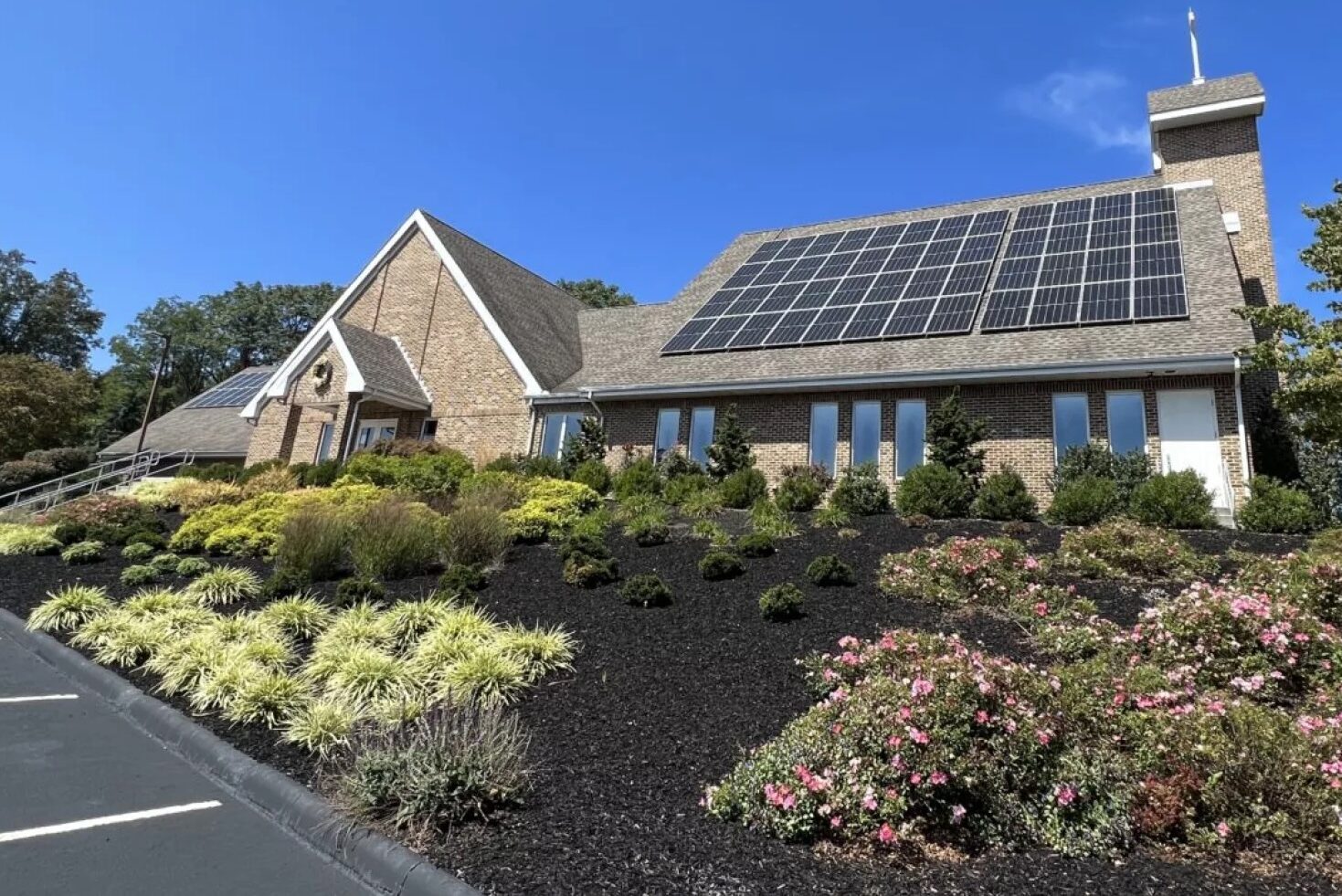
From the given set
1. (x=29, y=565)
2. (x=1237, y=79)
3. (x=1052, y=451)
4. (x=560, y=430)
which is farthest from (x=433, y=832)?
(x=1237, y=79)

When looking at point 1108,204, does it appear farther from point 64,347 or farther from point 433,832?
point 64,347

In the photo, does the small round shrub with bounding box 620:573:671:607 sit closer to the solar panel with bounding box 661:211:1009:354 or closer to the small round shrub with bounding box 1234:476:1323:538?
the small round shrub with bounding box 1234:476:1323:538

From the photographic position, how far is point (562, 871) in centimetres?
375

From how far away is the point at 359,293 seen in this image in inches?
1014

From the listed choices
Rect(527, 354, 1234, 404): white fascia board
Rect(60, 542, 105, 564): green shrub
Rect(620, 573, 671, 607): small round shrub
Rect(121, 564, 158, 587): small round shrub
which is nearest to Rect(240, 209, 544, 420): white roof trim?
Rect(527, 354, 1234, 404): white fascia board

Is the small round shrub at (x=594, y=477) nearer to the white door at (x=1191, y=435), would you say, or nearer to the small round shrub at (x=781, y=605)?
the small round shrub at (x=781, y=605)

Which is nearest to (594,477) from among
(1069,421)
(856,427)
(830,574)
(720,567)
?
(856,427)

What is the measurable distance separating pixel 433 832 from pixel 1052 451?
14.1 m

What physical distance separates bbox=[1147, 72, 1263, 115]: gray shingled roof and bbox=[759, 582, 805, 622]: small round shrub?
70.8ft

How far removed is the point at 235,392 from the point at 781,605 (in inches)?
1393

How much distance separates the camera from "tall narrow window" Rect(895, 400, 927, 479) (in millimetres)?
15984

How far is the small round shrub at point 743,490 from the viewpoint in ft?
49.1

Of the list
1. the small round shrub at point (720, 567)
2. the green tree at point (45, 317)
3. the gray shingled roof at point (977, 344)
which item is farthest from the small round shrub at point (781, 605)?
the green tree at point (45, 317)

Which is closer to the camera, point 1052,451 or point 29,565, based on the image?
point 29,565
